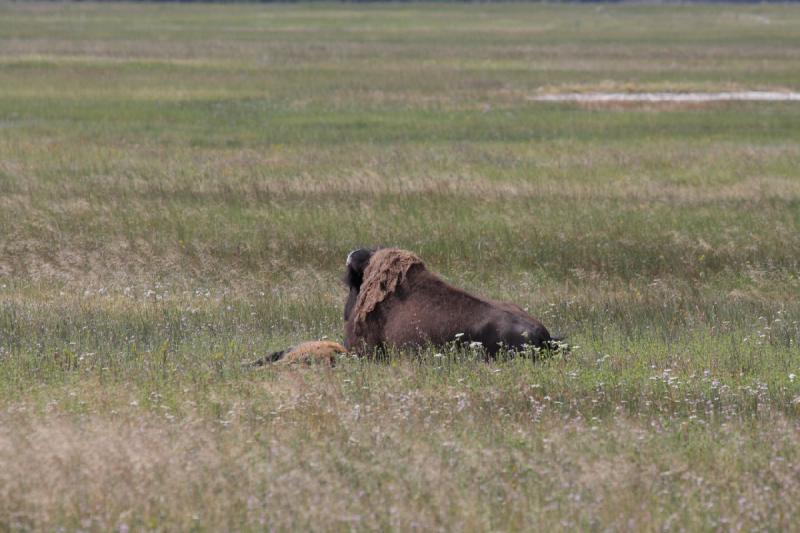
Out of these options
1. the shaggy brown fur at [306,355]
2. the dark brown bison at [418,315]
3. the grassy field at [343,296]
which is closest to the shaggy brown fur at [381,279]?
the dark brown bison at [418,315]

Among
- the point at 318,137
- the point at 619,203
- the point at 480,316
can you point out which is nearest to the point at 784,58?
the point at 318,137

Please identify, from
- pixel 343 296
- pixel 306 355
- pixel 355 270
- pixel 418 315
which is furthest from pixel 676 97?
pixel 306 355

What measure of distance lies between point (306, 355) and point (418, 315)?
931 millimetres

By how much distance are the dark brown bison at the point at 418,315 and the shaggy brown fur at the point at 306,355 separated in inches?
11.0

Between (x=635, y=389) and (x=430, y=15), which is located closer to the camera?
(x=635, y=389)

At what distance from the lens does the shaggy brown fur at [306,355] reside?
30.0 feet

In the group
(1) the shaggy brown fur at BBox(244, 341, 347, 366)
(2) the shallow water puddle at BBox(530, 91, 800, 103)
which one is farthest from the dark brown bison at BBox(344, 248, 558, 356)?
(2) the shallow water puddle at BBox(530, 91, 800, 103)

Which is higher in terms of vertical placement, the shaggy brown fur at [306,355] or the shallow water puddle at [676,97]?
the shaggy brown fur at [306,355]

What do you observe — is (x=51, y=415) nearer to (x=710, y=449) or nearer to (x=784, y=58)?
(x=710, y=449)

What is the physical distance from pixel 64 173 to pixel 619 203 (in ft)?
30.6

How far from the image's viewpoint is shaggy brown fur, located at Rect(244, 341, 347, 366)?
30.0ft

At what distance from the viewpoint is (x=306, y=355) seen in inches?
362

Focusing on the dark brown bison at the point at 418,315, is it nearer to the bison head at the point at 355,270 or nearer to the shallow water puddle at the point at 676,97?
the bison head at the point at 355,270

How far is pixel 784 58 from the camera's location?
5666 cm
